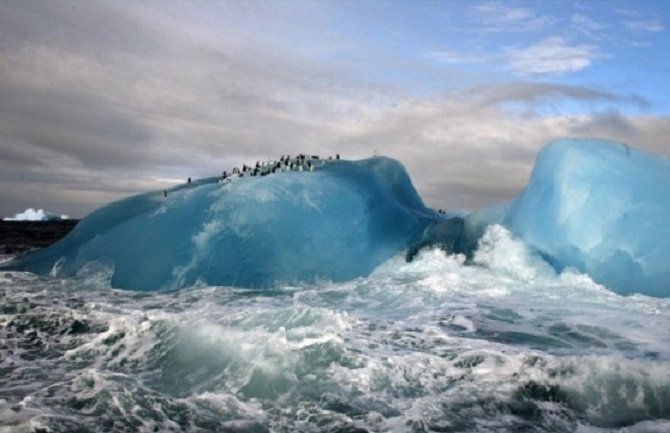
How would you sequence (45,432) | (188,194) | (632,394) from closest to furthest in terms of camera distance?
(45,432) < (632,394) < (188,194)

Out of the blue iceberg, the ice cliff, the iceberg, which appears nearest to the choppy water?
the blue iceberg

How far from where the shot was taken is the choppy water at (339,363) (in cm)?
513

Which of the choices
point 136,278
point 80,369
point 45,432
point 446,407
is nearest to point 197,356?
point 80,369

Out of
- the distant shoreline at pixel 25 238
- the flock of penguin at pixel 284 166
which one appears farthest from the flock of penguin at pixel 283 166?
the distant shoreline at pixel 25 238

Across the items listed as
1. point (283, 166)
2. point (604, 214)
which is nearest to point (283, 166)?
point (283, 166)

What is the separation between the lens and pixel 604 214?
12.3 m

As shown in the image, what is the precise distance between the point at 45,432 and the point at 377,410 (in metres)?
3.21

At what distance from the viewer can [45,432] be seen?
4562mm

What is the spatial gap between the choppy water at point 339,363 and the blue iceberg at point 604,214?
0.93m

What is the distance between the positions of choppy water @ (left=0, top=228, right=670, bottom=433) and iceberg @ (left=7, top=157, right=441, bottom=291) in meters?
2.20

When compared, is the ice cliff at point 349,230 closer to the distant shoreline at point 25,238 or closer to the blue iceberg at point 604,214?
the blue iceberg at point 604,214

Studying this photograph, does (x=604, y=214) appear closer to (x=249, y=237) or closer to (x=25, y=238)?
(x=249, y=237)

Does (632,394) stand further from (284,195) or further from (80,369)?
(284,195)

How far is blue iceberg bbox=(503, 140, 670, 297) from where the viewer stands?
11.7 meters
